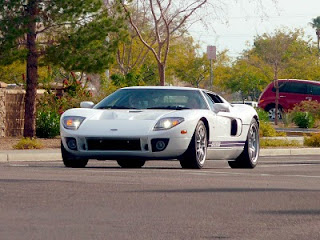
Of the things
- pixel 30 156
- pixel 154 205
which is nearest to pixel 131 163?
pixel 30 156

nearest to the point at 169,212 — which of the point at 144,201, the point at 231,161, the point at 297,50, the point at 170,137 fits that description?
the point at 144,201

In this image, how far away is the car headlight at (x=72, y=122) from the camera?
15477 mm

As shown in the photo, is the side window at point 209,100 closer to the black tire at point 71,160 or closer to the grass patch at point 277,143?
the black tire at point 71,160

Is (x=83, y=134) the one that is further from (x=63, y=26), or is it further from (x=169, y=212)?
(x=63, y=26)

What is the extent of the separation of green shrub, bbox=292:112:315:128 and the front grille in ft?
92.7

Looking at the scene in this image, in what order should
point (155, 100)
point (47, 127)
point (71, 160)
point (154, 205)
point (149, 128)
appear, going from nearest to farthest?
1. point (154, 205)
2. point (149, 128)
3. point (71, 160)
4. point (155, 100)
5. point (47, 127)

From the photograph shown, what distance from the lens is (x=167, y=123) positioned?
50.2 feet

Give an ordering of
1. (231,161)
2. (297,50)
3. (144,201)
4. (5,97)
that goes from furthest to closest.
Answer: (297,50) < (5,97) < (231,161) < (144,201)

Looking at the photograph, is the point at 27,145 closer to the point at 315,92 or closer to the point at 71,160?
the point at 71,160

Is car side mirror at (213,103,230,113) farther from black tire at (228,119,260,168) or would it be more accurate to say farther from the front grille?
the front grille

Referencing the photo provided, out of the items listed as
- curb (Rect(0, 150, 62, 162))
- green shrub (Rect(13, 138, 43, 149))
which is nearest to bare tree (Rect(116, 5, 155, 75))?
green shrub (Rect(13, 138, 43, 149))

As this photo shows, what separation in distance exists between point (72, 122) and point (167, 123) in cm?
137

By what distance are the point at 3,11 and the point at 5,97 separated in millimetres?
3776

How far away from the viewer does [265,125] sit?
3403 cm
